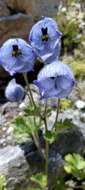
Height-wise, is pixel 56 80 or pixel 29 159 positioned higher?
pixel 29 159

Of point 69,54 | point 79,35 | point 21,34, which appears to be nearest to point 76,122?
point 21,34

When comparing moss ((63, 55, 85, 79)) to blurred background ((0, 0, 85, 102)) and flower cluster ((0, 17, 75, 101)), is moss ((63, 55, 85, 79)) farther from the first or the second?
flower cluster ((0, 17, 75, 101))

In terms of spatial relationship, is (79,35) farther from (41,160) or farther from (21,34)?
(41,160)

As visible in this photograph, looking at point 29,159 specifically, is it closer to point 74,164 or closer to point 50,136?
point 74,164

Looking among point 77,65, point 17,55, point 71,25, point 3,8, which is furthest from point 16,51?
point 71,25

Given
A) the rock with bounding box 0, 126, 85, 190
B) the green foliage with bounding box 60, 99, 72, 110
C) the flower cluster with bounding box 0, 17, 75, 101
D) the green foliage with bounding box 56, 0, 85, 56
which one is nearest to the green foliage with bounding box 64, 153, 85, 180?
the rock with bounding box 0, 126, 85, 190

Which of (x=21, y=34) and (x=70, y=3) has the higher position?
(x=70, y=3)
